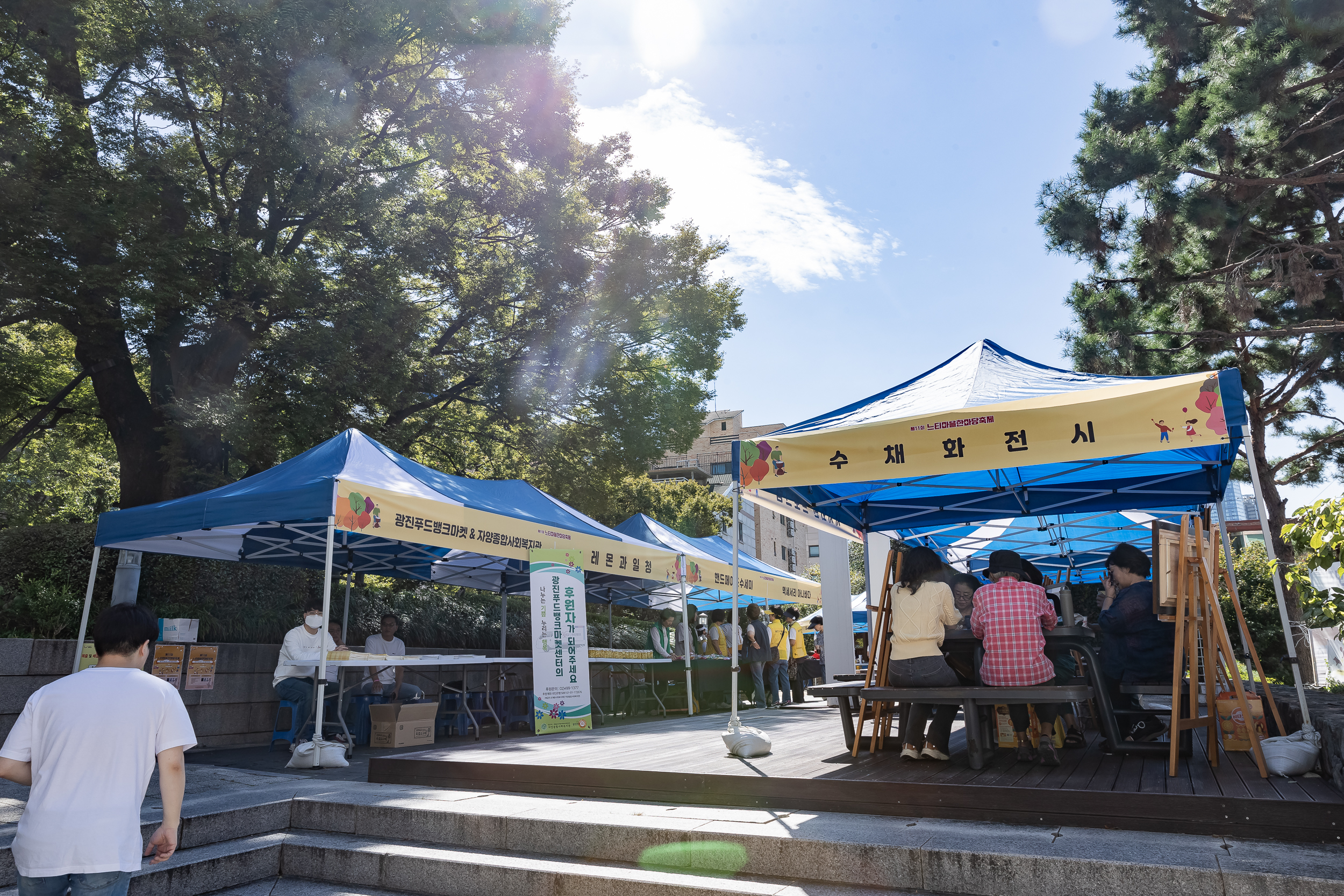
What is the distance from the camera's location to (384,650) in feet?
34.4

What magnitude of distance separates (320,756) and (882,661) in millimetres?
4927

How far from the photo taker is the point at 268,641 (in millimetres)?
10258

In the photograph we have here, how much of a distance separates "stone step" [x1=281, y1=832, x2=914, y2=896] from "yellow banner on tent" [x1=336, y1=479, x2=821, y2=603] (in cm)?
314

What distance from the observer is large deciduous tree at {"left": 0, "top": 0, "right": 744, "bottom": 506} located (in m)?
11.7


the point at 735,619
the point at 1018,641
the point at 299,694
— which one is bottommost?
the point at 299,694

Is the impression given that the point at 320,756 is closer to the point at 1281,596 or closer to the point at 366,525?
the point at 366,525

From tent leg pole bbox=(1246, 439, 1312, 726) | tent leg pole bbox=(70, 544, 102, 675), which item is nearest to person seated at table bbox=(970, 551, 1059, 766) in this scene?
tent leg pole bbox=(1246, 439, 1312, 726)

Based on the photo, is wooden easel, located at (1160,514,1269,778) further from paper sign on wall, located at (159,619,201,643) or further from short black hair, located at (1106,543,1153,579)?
paper sign on wall, located at (159,619,201,643)

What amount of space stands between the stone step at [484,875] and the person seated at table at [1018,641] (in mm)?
1937

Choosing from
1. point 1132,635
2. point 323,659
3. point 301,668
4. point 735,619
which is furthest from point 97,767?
point 301,668

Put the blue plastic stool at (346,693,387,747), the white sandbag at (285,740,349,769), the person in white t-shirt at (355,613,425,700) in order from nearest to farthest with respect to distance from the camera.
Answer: the white sandbag at (285,740,349,769) → the blue plastic stool at (346,693,387,747) → the person in white t-shirt at (355,613,425,700)

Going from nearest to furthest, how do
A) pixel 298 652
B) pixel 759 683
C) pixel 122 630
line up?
pixel 122 630, pixel 298 652, pixel 759 683

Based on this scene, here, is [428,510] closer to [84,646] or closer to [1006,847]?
[84,646]

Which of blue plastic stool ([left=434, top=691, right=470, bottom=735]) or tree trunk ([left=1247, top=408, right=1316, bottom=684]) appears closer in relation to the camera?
blue plastic stool ([left=434, top=691, right=470, bottom=735])
